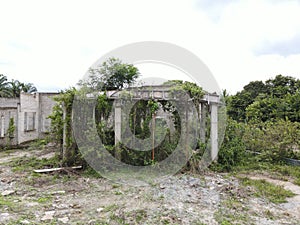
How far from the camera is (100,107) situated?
5609mm

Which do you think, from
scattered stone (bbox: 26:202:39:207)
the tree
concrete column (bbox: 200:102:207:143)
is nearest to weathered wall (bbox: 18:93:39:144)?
the tree

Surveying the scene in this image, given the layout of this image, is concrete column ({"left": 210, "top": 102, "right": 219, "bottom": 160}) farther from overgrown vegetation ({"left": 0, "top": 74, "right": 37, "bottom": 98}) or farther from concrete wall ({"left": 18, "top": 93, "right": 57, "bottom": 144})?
overgrown vegetation ({"left": 0, "top": 74, "right": 37, "bottom": 98})

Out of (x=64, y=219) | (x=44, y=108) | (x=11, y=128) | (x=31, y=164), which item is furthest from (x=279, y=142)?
(x=44, y=108)

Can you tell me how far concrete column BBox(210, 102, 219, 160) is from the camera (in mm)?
5984

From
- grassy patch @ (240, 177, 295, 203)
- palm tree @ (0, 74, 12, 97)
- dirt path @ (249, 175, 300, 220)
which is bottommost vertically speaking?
dirt path @ (249, 175, 300, 220)

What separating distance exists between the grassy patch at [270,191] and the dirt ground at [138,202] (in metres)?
0.12

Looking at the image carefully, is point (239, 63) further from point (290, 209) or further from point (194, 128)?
point (290, 209)

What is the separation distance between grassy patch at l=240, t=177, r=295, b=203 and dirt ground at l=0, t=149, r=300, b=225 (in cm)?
12

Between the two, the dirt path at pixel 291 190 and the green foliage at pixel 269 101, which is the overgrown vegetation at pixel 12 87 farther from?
the dirt path at pixel 291 190

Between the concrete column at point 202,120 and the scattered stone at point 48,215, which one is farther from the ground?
the concrete column at point 202,120

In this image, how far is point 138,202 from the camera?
3.54 m

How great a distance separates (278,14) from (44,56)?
7.87 m

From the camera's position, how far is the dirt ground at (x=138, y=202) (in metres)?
2.97

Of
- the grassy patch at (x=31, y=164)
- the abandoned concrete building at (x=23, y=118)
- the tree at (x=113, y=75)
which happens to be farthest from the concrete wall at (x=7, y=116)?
the tree at (x=113, y=75)
